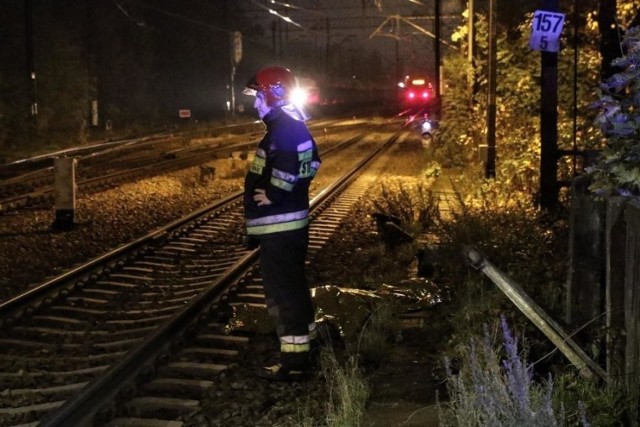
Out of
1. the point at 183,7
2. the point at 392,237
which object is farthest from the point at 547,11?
the point at 183,7

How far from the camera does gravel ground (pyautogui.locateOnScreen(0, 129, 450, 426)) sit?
5.30 meters

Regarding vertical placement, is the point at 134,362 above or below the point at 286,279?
below

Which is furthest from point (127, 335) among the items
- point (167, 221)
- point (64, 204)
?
point (167, 221)

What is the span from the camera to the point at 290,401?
543 cm

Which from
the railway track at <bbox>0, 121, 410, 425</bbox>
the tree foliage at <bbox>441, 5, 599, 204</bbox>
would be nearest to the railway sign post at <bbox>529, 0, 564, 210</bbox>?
the tree foliage at <bbox>441, 5, 599, 204</bbox>

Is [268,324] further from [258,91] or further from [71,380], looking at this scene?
[258,91]

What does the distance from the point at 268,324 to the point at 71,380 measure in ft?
5.99

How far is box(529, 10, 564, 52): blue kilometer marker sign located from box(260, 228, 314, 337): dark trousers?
6.30m

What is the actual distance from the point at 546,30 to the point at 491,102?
518cm

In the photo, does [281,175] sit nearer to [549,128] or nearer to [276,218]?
[276,218]

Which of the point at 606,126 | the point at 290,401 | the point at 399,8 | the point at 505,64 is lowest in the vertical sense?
the point at 290,401

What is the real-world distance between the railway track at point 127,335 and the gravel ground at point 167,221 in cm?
37

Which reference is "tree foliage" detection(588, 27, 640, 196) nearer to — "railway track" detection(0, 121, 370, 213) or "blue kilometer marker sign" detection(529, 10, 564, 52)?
"blue kilometer marker sign" detection(529, 10, 564, 52)

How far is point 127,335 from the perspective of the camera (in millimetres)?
6953
